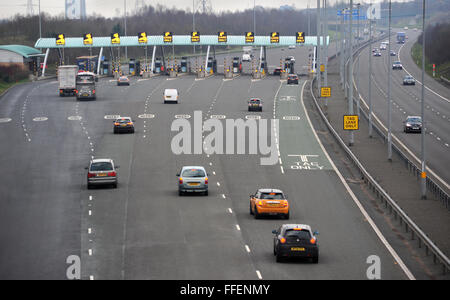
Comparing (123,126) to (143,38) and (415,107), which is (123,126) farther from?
(143,38)

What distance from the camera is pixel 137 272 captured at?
86.9 feet

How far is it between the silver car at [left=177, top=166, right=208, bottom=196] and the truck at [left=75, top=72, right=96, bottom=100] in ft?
145

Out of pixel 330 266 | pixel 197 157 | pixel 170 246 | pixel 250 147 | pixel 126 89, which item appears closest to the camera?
pixel 330 266

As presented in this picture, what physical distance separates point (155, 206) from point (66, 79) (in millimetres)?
51357

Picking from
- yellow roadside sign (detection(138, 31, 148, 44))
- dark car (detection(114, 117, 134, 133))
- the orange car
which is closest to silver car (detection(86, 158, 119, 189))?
the orange car

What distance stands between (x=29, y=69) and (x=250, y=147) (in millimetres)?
69355

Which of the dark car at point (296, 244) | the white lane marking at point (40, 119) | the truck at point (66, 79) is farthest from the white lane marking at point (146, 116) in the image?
the dark car at point (296, 244)

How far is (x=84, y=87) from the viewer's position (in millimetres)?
84000

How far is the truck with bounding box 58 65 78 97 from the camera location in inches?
3442

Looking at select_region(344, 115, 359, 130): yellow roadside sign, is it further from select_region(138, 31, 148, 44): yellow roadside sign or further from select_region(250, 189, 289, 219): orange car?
select_region(138, 31, 148, 44): yellow roadside sign

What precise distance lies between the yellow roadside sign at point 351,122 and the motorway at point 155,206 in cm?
295

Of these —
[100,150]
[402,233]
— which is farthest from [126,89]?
[402,233]

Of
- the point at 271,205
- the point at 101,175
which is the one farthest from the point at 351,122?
the point at 271,205
